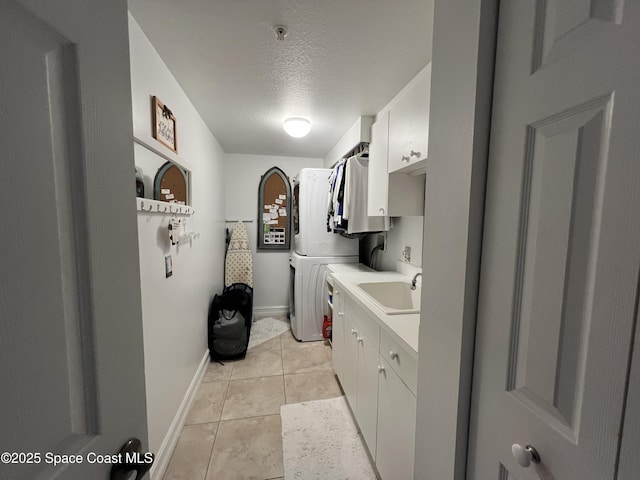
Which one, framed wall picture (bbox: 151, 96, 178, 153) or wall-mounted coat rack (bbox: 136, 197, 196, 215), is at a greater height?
framed wall picture (bbox: 151, 96, 178, 153)

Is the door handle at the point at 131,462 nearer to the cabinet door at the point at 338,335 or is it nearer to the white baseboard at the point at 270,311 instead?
the cabinet door at the point at 338,335

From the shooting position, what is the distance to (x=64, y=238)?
0.39m

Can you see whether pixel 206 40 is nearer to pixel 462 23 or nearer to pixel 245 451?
pixel 462 23

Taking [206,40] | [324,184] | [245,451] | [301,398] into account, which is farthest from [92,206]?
[324,184]

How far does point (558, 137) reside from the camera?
1.61 ft

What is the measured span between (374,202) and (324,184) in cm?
106

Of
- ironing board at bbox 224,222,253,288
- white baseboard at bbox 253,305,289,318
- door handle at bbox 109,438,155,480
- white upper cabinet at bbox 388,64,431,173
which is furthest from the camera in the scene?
white baseboard at bbox 253,305,289,318

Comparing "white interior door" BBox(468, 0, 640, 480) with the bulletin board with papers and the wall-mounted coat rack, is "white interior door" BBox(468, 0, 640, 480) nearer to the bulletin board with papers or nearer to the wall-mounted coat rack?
the wall-mounted coat rack

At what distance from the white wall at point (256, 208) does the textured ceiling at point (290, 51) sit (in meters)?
1.32

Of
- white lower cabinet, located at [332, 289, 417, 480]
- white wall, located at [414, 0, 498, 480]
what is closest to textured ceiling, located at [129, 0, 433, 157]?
white wall, located at [414, 0, 498, 480]

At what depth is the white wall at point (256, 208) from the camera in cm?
361

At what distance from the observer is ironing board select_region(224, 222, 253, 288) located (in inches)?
135

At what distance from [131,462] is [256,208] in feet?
10.9

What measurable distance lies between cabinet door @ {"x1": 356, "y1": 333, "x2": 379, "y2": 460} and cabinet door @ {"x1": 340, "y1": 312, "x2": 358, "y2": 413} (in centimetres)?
8
